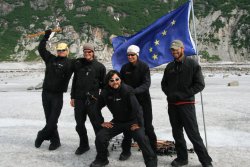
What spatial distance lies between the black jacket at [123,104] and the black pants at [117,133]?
0.15m

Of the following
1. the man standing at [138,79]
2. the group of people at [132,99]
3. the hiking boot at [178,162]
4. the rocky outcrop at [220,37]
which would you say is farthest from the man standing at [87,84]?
the rocky outcrop at [220,37]

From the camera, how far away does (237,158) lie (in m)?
8.52

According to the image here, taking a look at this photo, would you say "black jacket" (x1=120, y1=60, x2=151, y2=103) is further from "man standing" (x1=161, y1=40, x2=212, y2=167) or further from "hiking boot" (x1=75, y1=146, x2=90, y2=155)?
"hiking boot" (x1=75, y1=146, x2=90, y2=155)

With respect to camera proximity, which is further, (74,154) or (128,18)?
(128,18)

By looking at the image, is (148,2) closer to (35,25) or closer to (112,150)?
(35,25)

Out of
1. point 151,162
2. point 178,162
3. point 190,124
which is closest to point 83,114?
point 151,162

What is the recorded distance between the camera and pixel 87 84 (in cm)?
860

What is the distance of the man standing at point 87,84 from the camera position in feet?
28.0

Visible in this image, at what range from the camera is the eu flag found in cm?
880

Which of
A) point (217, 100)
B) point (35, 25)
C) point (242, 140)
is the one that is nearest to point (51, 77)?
point (242, 140)

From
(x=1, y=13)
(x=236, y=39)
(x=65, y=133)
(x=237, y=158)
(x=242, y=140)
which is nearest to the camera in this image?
(x=237, y=158)

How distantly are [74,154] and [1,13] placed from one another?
512 feet

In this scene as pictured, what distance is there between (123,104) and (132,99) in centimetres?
25

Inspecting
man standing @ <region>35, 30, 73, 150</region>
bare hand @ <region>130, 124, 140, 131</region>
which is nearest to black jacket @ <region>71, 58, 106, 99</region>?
man standing @ <region>35, 30, 73, 150</region>
